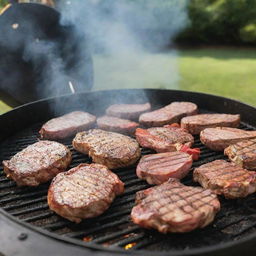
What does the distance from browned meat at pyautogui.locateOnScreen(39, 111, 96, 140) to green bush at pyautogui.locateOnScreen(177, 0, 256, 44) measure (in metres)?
11.1

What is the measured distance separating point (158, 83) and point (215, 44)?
21.4 feet

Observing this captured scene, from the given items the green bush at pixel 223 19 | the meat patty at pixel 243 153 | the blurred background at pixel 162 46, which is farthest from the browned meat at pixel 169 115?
the green bush at pixel 223 19

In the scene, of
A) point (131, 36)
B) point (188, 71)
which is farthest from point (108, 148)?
point (131, 36)

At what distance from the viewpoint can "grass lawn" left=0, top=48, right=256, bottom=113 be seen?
880cm

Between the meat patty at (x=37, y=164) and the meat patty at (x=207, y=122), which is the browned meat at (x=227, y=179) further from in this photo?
the meat patty at (x=37, y=164)

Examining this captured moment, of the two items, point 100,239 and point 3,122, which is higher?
point 3,122

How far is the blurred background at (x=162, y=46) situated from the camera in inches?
254

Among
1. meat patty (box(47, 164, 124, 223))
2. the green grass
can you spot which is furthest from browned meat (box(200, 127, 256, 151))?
the green grass

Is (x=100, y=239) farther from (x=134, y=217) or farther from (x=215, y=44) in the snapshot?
(x=215, y=44)

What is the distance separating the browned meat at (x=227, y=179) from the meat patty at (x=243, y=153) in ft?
0.49

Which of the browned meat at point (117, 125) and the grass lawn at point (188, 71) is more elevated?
the browned meat at point (117, 125)

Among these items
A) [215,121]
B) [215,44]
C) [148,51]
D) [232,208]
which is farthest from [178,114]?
[215,44]

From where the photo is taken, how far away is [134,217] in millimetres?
2227

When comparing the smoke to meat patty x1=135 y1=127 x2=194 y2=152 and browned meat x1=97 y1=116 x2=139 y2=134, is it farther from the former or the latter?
meat patty x1=135 y1=127 x2=194 y2=152
